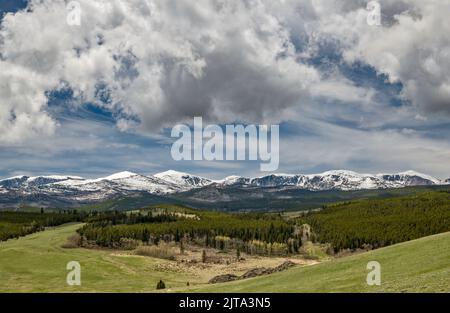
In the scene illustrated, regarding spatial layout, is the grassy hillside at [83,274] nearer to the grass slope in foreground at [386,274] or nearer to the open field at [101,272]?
the open field at [101,272]

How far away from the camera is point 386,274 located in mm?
38781

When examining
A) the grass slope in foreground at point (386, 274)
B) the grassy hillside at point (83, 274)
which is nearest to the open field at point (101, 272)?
the grassy hillside at point (83, 274)

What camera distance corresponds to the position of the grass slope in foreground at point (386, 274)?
33.1 meters

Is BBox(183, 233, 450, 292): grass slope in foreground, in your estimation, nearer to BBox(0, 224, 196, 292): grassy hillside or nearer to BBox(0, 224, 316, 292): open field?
BBox(0, 224, 316, 292): open field

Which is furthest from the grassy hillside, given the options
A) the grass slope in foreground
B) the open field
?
the grass slope in foreground

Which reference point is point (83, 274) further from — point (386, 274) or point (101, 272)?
point (386, 274)

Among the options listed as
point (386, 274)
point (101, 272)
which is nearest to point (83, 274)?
point (101, 272)

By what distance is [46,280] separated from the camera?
394ft

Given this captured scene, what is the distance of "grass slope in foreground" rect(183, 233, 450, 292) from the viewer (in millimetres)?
33128
